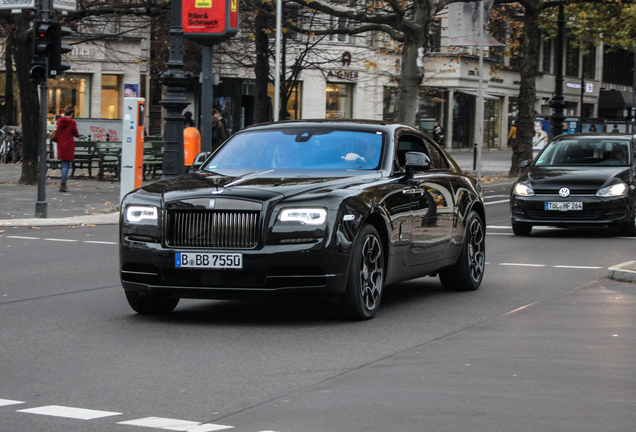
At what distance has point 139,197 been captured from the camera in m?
8.23

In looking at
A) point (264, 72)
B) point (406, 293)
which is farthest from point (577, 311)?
point (264, 72)

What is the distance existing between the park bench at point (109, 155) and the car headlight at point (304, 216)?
23112 mm

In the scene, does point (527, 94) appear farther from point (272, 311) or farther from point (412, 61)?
point (272, 311)

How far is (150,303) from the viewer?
8.59 meters

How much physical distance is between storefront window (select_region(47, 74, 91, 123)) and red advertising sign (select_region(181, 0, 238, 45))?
3137 cm

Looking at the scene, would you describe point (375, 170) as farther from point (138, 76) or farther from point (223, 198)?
point (138, 76)

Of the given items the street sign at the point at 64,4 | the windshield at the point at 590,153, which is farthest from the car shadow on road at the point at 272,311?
the street sign at the point at 64,4

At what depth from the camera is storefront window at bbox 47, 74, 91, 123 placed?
50.6 m

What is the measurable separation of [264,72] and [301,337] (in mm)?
22964

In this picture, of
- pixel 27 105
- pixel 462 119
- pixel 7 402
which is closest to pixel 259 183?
pixel 7 402

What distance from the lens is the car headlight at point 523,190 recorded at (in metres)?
16.8

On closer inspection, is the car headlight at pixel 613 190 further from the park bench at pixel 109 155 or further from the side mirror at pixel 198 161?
the park bench at pixel 109 155

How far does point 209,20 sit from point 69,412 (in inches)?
624

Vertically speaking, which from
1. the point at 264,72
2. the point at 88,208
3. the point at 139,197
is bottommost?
the point at 88,208
